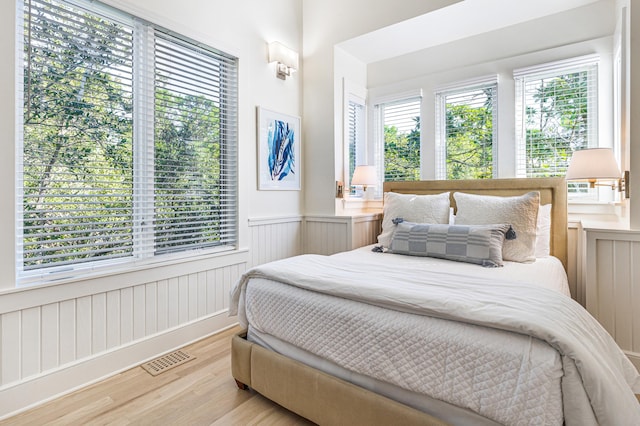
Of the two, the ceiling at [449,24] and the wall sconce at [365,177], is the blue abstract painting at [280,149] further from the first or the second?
the ceiling at [449,24]

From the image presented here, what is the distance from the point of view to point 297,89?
3.64 metres

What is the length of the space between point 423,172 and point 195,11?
257 centimetres

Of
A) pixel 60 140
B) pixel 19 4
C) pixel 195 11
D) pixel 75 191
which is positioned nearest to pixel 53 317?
pixel 75 191

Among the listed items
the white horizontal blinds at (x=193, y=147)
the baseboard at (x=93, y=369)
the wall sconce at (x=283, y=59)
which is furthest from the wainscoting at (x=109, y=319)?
the wall sconce at (x=283, y=59)

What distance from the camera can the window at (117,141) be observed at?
1.86 metres

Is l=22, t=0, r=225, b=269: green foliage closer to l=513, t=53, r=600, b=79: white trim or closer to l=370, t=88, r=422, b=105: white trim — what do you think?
l=370, t=88, r=422, b=105: white trim

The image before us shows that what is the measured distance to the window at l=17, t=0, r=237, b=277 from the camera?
1858 mm

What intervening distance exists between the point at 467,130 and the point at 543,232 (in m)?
1.31

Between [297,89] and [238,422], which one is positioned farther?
[297,89]

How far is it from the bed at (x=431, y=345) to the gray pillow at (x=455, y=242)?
1 cm

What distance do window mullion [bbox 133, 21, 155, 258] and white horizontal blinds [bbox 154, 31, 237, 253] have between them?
0.05 m

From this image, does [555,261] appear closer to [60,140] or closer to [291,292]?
[291,292]

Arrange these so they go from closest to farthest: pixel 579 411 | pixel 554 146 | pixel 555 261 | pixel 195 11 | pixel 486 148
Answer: pixel 579 411 < pixel 555 261 < pixel 195 11 < pixel 554 146 < pixel 486 148

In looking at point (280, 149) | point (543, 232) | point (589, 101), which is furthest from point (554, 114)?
point (280, 149)
